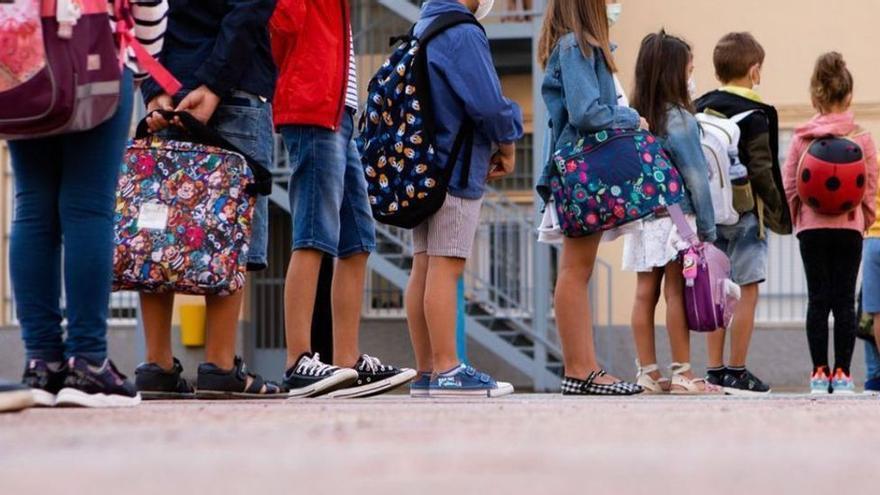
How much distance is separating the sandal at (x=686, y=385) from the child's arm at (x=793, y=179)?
4.35 feet

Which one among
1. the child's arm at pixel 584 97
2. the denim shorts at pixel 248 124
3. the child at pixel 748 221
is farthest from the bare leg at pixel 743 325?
the denim shorts at pixel 248 124

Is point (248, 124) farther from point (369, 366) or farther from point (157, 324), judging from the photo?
point (369, 366)

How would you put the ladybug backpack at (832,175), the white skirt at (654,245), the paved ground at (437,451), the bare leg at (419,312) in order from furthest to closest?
the ladybug backpack at (832,175) < the white skirt at (654,245) < the bare leg at (419,312) < the paved ground at (437,451)

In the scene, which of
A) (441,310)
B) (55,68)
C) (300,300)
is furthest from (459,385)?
(55,68)

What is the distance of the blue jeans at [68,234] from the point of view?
15.1ft

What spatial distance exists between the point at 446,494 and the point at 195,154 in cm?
340

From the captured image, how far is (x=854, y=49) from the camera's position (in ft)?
52.5

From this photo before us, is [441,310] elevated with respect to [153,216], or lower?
lower

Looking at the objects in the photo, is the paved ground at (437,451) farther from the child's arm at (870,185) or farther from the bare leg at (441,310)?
the child's arm at (870,185)

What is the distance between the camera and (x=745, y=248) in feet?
26.6

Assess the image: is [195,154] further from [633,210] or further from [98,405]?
[633,210]

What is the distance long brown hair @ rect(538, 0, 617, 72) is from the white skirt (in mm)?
909

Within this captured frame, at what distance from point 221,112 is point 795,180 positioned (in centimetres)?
374

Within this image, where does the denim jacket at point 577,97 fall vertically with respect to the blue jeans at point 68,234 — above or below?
above
